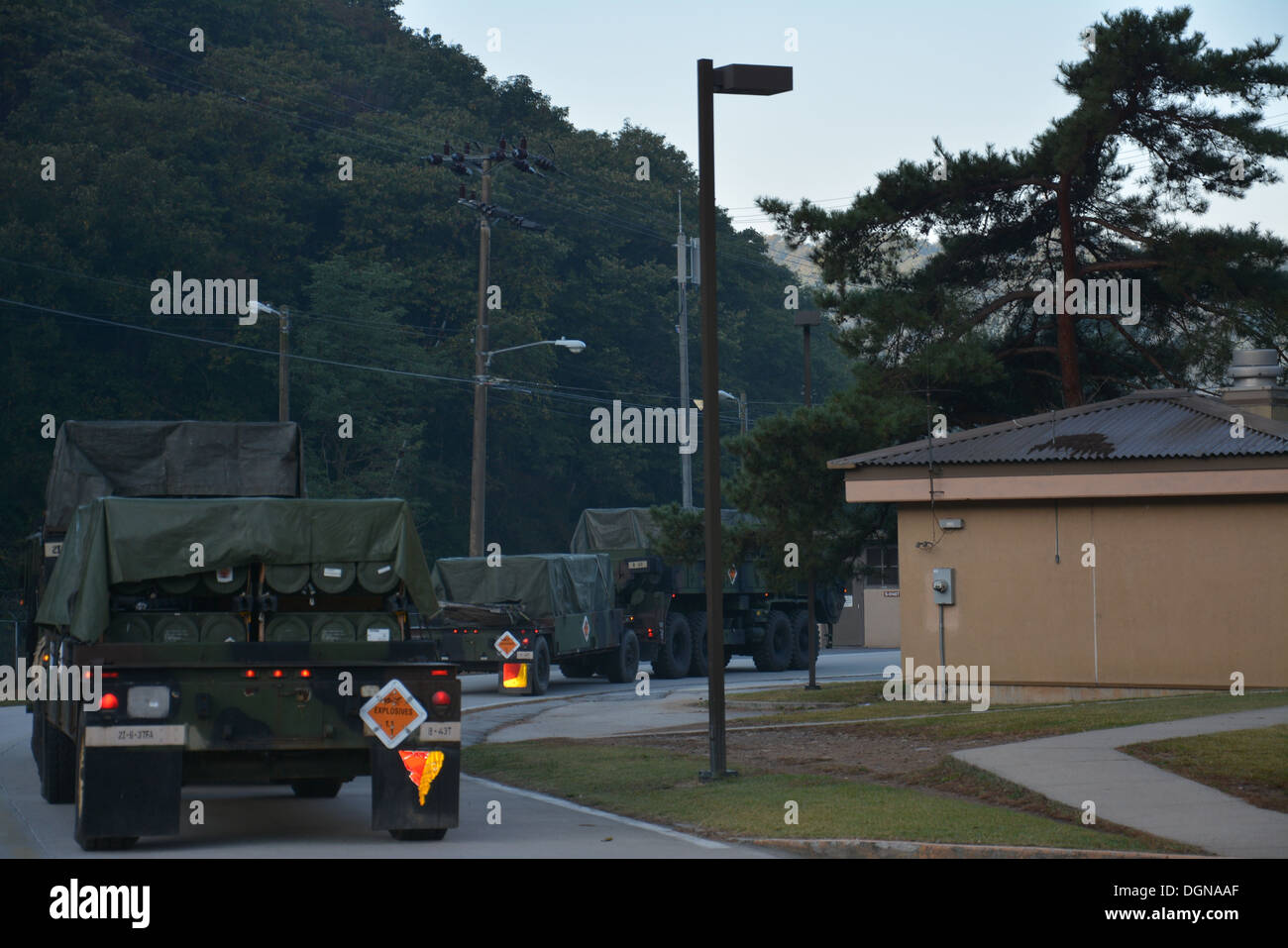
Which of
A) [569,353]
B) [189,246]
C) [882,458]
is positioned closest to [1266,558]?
[882,458]

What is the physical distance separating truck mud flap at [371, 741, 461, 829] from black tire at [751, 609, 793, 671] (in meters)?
26.4

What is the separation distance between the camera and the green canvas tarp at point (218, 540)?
38.7ft

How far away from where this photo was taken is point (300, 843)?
11719mm

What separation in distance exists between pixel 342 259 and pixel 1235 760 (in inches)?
1923

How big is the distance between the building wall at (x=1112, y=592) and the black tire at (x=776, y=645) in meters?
12.8

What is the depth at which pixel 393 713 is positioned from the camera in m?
11.5

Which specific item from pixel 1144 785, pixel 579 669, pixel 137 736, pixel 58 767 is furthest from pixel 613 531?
pixel 137 736

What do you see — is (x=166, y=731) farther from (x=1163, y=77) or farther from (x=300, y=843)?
(x=1163, y=77)

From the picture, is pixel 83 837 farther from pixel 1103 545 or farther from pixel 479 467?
pixel 479 467

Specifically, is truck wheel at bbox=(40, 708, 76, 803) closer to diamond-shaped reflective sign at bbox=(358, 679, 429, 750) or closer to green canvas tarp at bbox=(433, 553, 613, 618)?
diamond-shaped reflective sign at bbox=(358, 679, 429, 750)

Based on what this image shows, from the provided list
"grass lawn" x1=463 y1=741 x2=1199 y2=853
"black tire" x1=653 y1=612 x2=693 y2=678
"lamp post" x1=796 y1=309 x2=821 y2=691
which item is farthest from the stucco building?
"black tire" x1=653 y1=612 x2=693 y2=678

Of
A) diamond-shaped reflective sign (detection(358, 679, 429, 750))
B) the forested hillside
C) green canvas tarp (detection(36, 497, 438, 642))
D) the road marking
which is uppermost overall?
the forested hillside

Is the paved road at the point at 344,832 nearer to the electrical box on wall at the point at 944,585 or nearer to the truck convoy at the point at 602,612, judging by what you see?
the electrical box on wall at the point at 944,585

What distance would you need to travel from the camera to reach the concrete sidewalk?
11.0 meters
